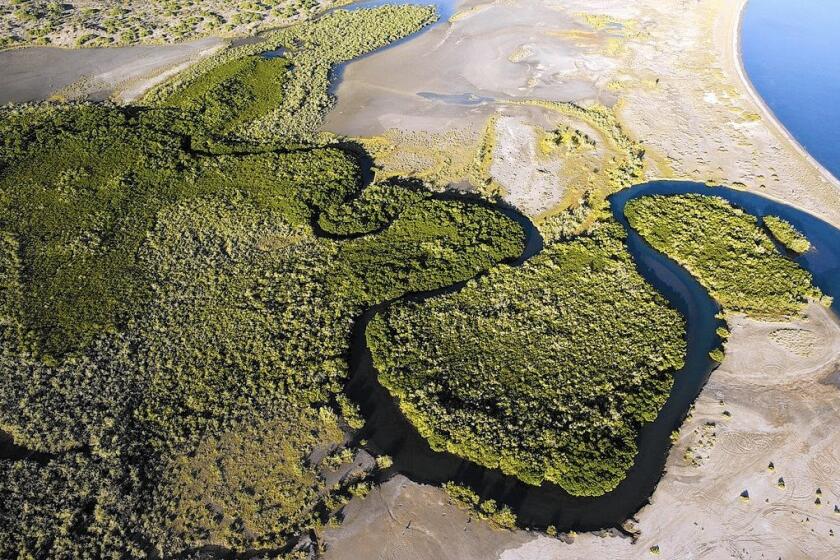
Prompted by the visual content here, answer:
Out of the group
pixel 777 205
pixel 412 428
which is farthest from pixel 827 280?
pixel 412 428

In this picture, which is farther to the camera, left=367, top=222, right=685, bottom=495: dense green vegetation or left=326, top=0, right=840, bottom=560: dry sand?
left=367, top=222, right=685, bottom=495: dense green vegetation

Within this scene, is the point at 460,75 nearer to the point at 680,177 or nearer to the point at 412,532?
the point at 680,177

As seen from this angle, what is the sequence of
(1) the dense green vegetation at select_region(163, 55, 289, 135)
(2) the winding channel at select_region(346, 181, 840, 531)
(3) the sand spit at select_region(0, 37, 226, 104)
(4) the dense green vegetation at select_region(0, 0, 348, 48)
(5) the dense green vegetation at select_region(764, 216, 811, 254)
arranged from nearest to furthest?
(2) the winding channel at select_region(346, 181, 840, 531) → (5) the dense green vegetation at select_region(764, 216, 811, 254) → (1) the dense green vegetation at select_region(163, 55, 289, 135) → (3) the sand spit at select_region(0, 37, 226, 104) → (4) the dense green vegetation at select_region(0, 0, 348, 48)

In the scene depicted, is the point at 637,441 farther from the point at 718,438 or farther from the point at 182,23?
the point at 182,23

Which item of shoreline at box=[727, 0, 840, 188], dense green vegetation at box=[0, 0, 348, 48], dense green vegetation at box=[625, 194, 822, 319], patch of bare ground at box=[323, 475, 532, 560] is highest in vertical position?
dense green vegetation at box=[0, 0, 348, 48]

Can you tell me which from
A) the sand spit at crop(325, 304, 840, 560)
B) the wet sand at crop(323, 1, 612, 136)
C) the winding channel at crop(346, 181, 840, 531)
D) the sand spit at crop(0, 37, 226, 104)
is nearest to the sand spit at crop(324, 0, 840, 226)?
the wet sand at crop(323, 1, 612, 136)

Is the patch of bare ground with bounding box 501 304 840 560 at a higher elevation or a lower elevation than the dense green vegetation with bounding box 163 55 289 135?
lower

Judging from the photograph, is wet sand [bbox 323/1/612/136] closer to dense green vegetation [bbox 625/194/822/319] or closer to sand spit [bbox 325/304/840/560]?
dense green vegetation [bbox 625/194/822/319]

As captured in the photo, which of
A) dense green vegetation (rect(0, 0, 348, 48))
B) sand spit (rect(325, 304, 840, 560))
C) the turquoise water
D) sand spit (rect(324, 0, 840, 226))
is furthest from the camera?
dense green vegetation (rect(0, 0, 348, 48))
